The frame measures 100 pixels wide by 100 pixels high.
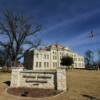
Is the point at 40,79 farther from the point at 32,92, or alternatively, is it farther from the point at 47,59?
the point at 47,59

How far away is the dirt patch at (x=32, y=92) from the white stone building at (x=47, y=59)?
71.3m

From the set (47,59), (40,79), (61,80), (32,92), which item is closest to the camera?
(32,92)

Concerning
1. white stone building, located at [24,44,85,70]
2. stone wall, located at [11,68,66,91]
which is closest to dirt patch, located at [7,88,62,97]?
stone wall, located at [11,68,66,91]

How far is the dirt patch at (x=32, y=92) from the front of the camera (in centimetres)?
1321

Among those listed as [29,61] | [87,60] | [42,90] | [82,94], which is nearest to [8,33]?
[42,90]

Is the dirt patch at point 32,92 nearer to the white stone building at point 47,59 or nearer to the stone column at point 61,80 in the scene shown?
the stone column at point 61,80

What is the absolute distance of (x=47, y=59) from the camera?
95.4m

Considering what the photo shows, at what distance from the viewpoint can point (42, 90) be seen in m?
14.2

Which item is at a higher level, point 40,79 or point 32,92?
point 40,79

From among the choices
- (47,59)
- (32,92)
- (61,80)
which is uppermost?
(47,59)

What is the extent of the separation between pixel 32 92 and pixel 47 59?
3216 inches

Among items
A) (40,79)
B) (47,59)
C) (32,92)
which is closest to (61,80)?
(40,79)

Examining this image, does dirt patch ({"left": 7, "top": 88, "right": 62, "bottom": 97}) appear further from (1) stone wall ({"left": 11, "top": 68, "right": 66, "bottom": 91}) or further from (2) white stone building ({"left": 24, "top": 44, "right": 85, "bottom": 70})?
(2) white stone building ({"left": 24, "top": 44, "right": 85, "bottom": 70})

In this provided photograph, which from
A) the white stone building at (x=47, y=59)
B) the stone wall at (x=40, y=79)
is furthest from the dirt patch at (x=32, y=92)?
the white stone building at (x=47, y=59)
